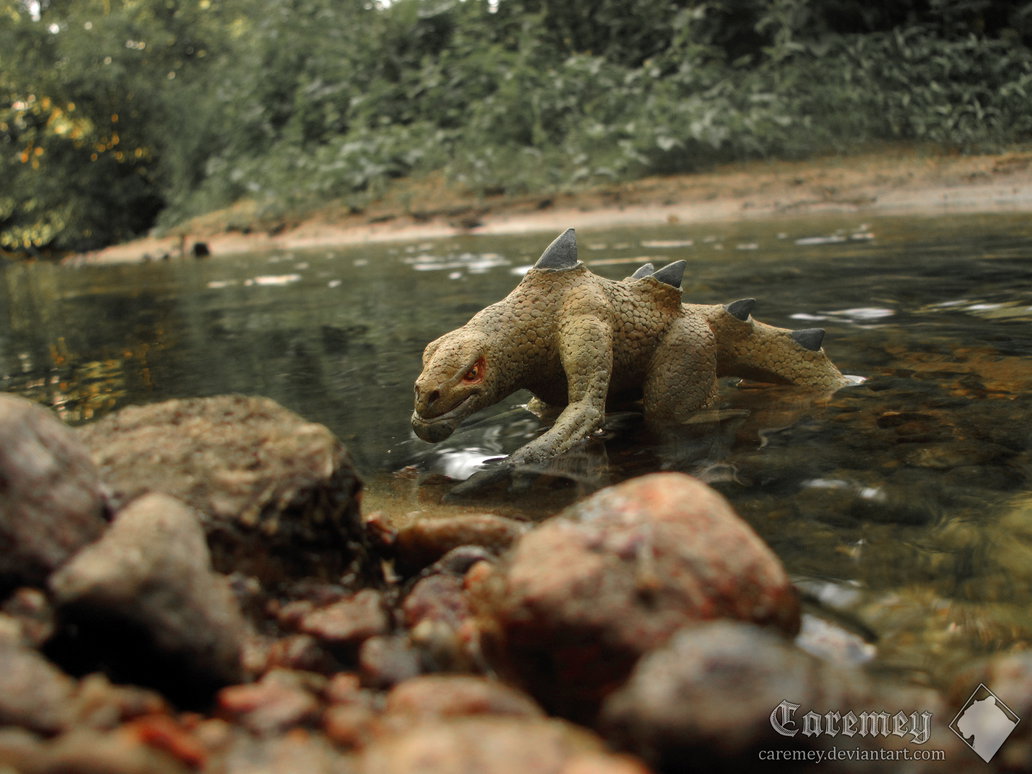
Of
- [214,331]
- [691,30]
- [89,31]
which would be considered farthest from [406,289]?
[89,31]

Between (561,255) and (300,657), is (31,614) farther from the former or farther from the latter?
(561,255)

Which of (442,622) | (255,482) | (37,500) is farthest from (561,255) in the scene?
(37,500)

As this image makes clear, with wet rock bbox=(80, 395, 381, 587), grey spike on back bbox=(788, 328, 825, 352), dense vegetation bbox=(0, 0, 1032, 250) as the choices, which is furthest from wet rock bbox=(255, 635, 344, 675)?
dense vegetation bbox=(0, 0, 1032, 250)

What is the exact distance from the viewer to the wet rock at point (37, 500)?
139 centimetres

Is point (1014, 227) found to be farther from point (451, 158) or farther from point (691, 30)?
point (451, 158)

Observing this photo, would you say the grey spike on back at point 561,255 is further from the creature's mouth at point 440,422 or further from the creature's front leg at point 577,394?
the creature's mouth at point 440,422

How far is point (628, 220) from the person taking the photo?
11.4 meters

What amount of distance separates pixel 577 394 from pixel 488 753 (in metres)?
1.84

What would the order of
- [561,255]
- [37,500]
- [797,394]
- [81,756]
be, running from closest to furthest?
[81,756], [37,500], [561,255], [797,394]

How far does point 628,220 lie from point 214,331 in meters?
6.82

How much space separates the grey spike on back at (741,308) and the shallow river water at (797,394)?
1.20ft

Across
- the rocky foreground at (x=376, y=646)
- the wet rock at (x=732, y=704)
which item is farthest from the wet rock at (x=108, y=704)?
the wet rock at (x=732, y=704)

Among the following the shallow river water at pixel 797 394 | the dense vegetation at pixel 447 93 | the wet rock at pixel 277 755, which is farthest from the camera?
the dense vegetation at pixel 447 93

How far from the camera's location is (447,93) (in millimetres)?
15750
